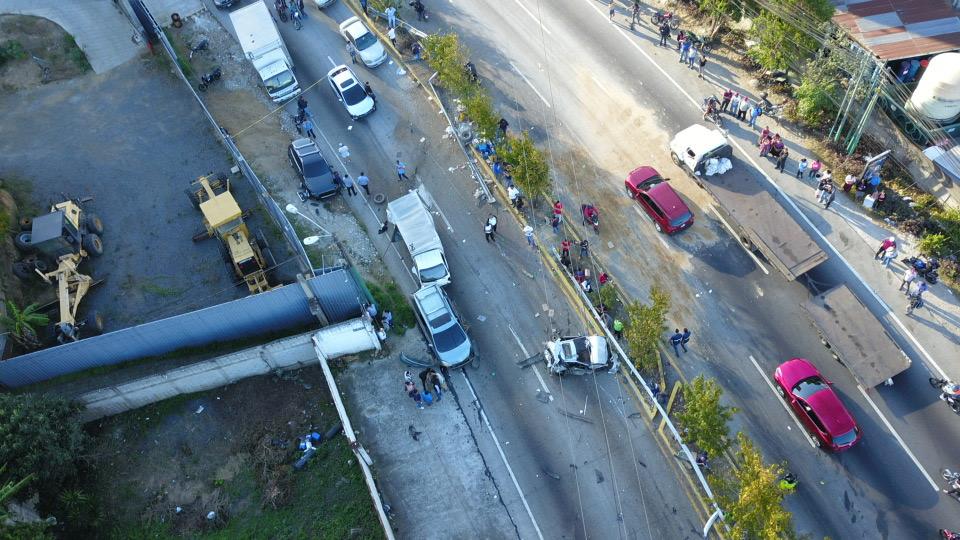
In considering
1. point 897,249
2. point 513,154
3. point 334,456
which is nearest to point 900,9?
point 897,249

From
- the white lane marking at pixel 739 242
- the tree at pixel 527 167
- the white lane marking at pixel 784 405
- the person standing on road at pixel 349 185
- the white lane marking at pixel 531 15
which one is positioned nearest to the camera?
the white lane marking at pixel 784 405

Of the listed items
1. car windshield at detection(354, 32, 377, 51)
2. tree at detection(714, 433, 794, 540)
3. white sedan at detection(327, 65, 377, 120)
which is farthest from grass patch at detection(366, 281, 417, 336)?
car windshield at detection(354, 32, 377, 51)

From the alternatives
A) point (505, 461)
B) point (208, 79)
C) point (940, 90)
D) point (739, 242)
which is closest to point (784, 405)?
point (739, 242)

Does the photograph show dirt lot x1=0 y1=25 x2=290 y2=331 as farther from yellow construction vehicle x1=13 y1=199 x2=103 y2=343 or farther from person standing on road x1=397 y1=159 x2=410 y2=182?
person standing on road x1=397 y1=159 x2=410 y2=182

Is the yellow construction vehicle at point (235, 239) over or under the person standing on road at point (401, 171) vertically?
under

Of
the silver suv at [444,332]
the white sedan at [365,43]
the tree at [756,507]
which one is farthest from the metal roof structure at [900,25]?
the silver suv at [444,332]

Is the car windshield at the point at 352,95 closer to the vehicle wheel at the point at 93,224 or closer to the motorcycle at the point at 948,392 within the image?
the vehicle wheel at the point at 93,224

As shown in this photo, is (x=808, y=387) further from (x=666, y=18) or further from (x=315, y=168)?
(x=315, y=168)

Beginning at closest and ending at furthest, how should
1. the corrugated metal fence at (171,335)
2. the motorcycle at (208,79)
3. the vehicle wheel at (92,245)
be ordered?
the corrugated metal fence at (171,335), the vehicle wheel at (92,245), the motorcycle at (208,79)
